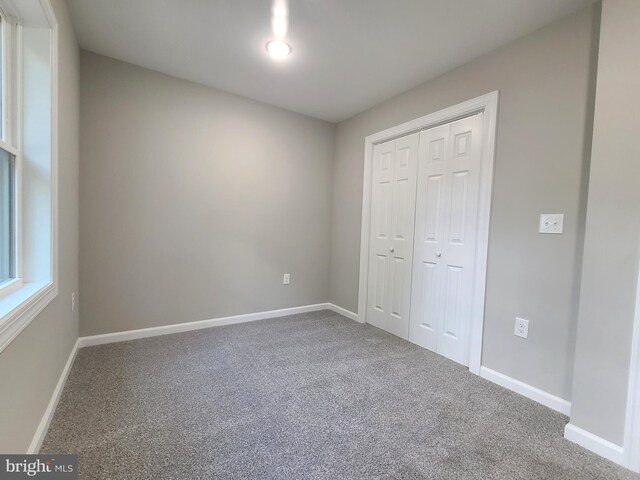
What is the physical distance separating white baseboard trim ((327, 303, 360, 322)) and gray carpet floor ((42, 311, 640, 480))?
93cm

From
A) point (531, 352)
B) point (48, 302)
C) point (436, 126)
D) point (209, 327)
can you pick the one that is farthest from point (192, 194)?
point (531, 352)

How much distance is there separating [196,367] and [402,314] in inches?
74.3

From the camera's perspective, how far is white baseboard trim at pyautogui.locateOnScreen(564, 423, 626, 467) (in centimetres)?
140

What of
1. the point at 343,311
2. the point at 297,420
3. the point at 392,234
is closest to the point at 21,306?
the point at 297,420

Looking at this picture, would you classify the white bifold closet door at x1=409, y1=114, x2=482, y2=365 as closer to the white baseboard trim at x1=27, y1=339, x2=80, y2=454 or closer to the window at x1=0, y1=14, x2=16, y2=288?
the white baseboard trim at x1=27, y1=339, x2=80, y2=454

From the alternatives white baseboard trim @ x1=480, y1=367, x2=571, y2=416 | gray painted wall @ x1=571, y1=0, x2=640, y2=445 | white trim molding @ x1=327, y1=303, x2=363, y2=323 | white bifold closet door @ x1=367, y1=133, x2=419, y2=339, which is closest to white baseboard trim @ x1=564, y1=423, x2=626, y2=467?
gray painted wall @ x1=571, y1=0, x2=640, y2=445

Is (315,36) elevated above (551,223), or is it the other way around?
(315,36)

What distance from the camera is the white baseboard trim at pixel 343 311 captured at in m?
3.46

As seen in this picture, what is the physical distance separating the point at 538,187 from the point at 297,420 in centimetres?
205

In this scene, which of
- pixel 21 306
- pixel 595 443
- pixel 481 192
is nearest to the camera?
pixel 21 306

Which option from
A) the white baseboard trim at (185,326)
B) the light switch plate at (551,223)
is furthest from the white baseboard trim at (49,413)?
the light switch plate at (551,223)

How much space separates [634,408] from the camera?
1.36m

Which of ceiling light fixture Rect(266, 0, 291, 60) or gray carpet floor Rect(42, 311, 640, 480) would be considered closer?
gray carpet floor Rect(42, 311, 640, 480)

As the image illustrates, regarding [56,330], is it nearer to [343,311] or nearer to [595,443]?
[343,311]
